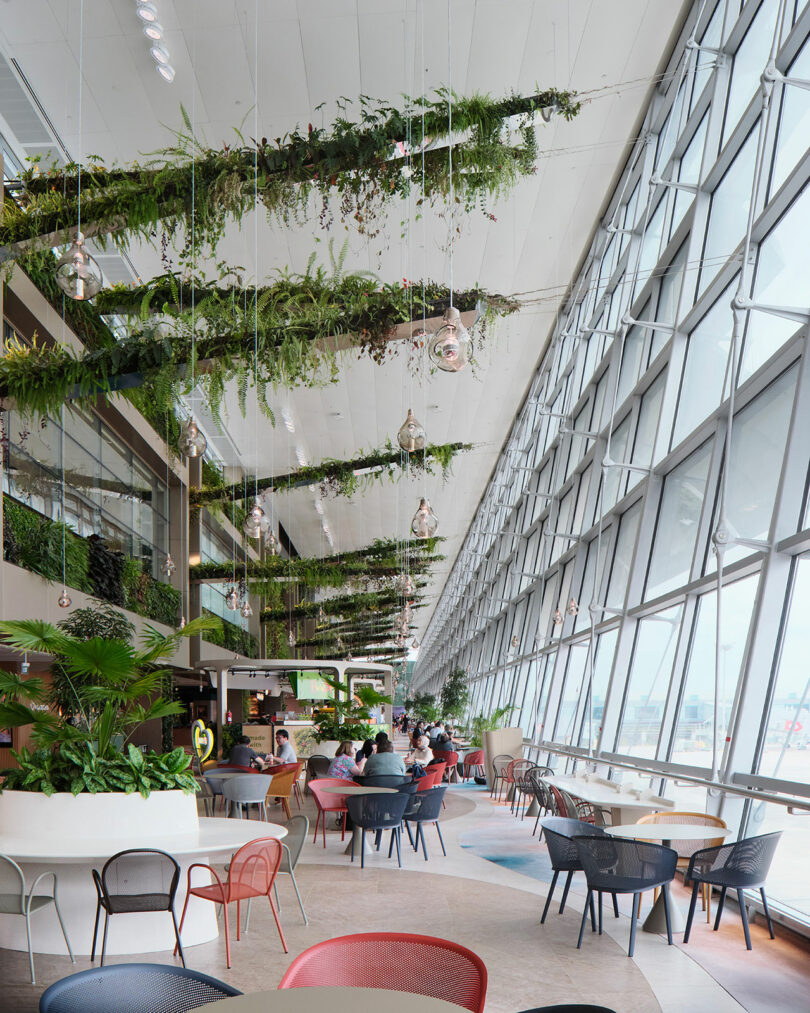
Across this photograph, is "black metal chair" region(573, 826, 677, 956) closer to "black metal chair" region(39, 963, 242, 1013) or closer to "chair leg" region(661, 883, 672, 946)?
"chair leg" region(661, 883, 672, 946)

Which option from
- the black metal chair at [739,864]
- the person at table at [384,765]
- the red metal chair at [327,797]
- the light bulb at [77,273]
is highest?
the light bulb at [77,273]

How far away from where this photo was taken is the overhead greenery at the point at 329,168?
21.7 feet

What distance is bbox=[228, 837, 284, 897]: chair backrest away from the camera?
205 inches

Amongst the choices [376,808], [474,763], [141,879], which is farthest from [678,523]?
[474,763]

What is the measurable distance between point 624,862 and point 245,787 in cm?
517

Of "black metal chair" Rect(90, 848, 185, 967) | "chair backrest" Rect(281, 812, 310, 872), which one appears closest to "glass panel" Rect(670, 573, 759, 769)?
"chair backrest" Rect(281, 812, 310, 872)

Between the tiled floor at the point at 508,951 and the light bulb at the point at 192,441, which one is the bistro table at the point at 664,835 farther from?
the light bulb at the point at 192,441

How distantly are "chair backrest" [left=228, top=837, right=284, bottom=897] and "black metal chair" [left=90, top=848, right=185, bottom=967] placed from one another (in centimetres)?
35

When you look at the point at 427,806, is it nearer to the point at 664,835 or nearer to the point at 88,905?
the point at 664,835

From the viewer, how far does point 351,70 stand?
311 inches

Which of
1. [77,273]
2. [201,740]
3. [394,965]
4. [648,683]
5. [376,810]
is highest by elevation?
[77,273]

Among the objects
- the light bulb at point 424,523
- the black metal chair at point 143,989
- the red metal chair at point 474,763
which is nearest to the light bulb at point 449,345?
the light bulb at point 424,523

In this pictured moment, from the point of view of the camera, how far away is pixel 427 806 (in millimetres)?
8906

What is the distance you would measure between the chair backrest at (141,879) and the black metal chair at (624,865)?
7.89 ft
